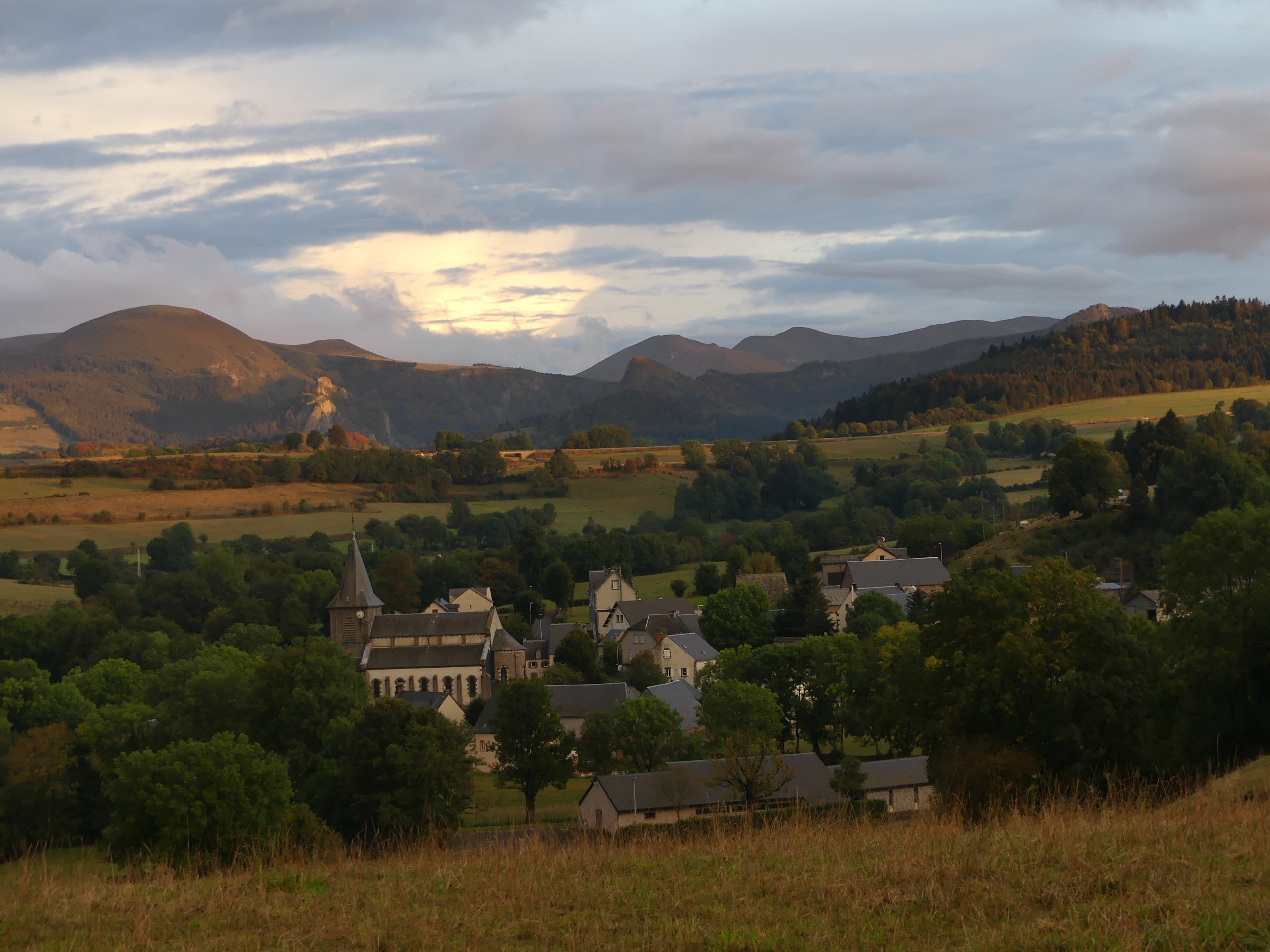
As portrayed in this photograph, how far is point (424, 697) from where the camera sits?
222ft

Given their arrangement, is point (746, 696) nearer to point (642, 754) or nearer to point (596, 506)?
point (642, 754)

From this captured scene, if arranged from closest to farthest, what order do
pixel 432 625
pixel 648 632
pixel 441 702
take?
pixel 441 702 → pixel 648 632 → pixel 432 625

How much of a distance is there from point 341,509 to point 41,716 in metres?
75.9

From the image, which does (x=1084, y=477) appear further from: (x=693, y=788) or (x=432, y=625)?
(x=693, y=788)

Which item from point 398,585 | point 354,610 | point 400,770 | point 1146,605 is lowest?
point 400,770

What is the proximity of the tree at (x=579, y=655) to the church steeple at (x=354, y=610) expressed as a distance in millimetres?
14332

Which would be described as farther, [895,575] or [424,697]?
[895,575]

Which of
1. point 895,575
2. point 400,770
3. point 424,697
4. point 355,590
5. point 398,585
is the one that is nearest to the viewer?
point 400,770

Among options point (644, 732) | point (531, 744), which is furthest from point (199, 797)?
point (644, 732)

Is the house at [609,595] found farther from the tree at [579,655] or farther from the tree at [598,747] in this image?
the tree at [598,747]

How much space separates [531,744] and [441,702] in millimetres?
21287

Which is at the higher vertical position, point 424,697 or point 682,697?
point 682,697

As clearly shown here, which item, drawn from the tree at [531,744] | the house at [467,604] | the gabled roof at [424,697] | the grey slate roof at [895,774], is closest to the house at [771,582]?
the house at [467,604]

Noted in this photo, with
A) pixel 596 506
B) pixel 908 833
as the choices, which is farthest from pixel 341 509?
pixel 908 833
